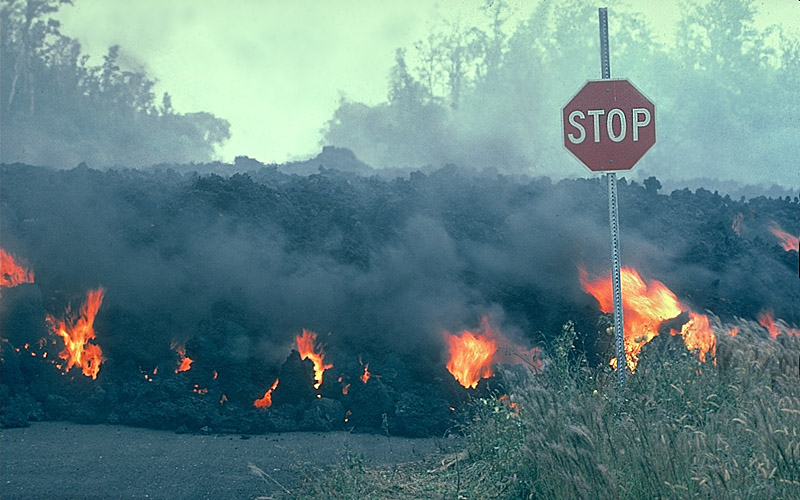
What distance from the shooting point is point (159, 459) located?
8367 millimetres

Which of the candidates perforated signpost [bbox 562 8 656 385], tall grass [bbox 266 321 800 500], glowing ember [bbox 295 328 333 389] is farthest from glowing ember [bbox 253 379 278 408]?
perforated signpost [bbox 562 8 656 385]

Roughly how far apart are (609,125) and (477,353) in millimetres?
4774

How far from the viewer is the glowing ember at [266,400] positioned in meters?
10.1

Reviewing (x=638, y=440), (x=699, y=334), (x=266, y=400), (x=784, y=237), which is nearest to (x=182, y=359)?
(x=266, y=400)

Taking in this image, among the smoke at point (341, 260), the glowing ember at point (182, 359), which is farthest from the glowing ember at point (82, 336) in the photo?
the glowing ember at point (182, 359)

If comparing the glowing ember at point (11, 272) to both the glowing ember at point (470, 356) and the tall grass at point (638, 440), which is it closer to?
the glowing ember at point (470, 356)

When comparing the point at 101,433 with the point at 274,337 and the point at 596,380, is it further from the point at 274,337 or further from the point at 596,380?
the point at 596,380

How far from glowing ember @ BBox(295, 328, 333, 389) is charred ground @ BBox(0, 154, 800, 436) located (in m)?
0.11

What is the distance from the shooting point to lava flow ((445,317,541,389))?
10492mm

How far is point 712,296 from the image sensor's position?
1162cm

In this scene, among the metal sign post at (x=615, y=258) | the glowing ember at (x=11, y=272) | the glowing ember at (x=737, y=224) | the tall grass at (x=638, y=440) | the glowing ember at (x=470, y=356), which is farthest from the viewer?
the glowing ember at (x=737, y=224)

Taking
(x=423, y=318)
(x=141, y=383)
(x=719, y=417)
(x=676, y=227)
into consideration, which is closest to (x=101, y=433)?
(x=141, y=383)

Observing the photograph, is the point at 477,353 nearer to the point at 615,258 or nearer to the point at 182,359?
the point at 182,359

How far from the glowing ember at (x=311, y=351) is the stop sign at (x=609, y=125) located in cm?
520
